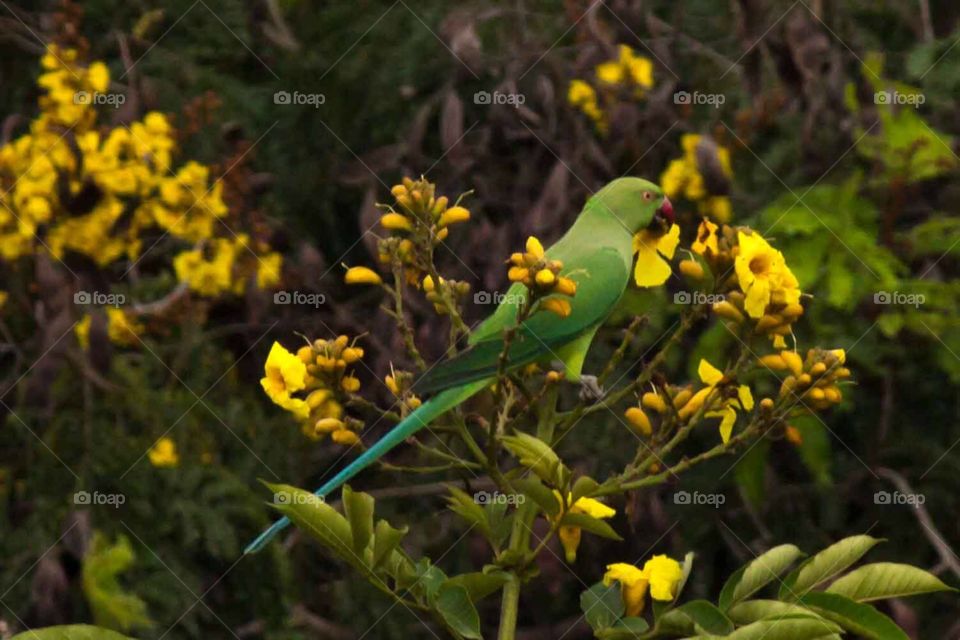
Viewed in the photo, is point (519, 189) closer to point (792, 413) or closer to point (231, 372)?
point (231, 372)

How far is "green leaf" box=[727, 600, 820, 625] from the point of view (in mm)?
1469

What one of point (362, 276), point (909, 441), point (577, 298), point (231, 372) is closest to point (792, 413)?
point (577, 298)

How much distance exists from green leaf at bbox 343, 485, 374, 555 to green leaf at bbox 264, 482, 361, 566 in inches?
0.5

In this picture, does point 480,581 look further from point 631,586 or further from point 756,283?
point 756,283

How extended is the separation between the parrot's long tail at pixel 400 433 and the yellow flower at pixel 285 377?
8 cm

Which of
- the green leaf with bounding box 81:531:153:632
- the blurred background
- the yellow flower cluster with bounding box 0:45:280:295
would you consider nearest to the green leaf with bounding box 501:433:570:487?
the green leaf with bounding box 81:531:153:632

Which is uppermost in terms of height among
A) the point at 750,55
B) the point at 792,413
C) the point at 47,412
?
the point at 750,55

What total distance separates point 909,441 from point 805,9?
1.02 meters

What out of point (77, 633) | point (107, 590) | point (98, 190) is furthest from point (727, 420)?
point (98, 190)

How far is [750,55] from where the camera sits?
3.65 m

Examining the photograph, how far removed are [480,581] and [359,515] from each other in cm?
13

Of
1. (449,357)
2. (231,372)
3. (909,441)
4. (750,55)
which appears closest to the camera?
(449,357)

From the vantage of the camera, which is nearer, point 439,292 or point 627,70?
point 439,292

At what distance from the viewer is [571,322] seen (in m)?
1.79
